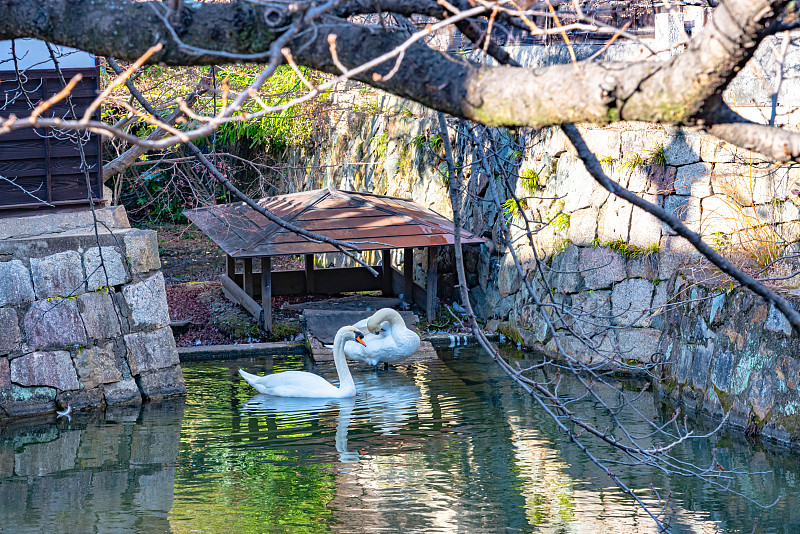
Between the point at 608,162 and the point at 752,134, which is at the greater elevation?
the point at 608,162

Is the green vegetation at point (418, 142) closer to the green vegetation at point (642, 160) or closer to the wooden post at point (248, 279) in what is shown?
the wooden post at point (248, 279)

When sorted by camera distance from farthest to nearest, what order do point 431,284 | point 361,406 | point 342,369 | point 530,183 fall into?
1. point 431,284
2. point 530,183
3. point 342,369
4. point 361,406

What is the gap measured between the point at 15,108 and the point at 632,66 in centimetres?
687

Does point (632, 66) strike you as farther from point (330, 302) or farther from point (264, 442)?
point (330, 302)

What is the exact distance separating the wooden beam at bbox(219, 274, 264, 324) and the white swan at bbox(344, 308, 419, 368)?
219 cm

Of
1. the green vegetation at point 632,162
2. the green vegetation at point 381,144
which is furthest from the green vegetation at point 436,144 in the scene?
the green vegetation at point 632,162

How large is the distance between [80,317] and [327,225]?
4209mm

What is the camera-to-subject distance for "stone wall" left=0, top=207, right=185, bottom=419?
26.1ft

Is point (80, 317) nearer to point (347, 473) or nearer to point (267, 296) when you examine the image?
point (267, 296)

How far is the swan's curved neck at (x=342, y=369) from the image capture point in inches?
347

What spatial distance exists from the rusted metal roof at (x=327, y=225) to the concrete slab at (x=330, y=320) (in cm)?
89

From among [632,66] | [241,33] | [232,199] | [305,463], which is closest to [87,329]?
[305,463]

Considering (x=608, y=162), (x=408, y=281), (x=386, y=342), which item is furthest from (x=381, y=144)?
(x=386, y=342)

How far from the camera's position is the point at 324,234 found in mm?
11086
